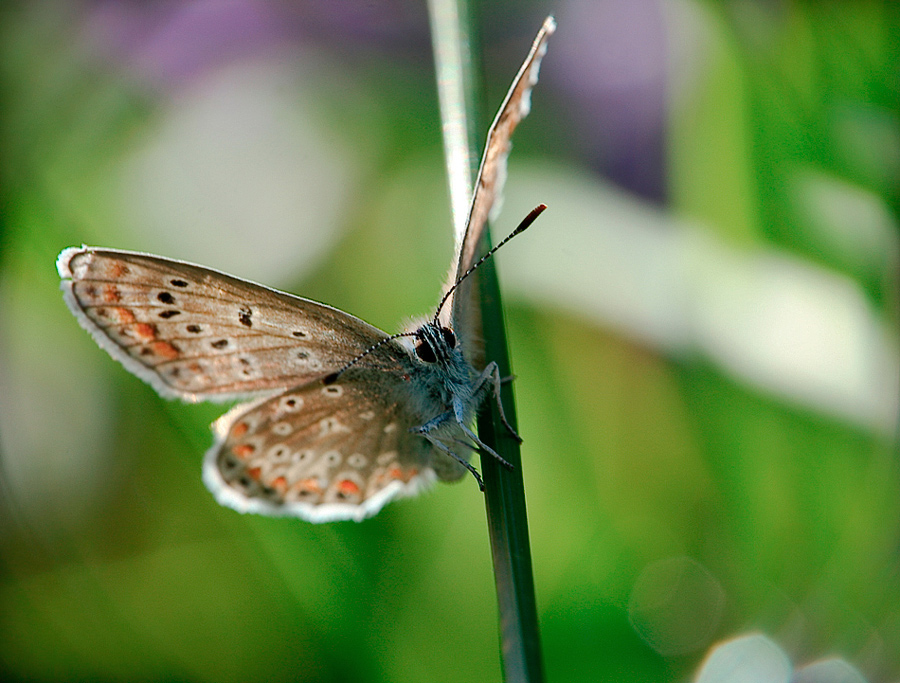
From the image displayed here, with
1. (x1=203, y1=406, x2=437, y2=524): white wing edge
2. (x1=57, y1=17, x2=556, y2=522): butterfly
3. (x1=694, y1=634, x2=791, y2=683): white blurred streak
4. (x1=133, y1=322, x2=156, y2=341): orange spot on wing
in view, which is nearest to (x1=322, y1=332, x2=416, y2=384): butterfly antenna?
(x1=57, y1=17, x2=556, y2=522): butterfly

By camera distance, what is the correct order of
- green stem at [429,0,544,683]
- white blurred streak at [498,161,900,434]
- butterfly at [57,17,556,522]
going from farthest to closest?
white blurred streak at [498,161,900,434]
butterfly at [57,17,556,522]
green stem at [429,0,544,683]

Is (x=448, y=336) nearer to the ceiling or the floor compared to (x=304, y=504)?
nearer to the ceiling

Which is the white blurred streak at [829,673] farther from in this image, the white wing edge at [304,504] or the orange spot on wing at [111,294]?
the orange spot on wing at [111,294]

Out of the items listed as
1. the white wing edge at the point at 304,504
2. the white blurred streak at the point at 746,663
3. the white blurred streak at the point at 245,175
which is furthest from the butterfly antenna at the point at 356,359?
the white blurred streak at the point at 746,663

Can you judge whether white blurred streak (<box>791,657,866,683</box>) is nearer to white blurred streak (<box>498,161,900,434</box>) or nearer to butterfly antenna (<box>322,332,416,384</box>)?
white blurred streak (<box>498,161,900,434</box>)

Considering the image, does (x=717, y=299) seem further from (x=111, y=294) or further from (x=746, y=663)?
(x=111, y=294)

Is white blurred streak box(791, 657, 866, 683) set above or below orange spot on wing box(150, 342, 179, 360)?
below

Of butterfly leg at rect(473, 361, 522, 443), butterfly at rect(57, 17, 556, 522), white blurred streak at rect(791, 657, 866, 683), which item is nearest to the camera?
butterfly leg at rect(473, 361, 522, 443)

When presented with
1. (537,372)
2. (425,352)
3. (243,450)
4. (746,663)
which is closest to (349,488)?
(243,450)
